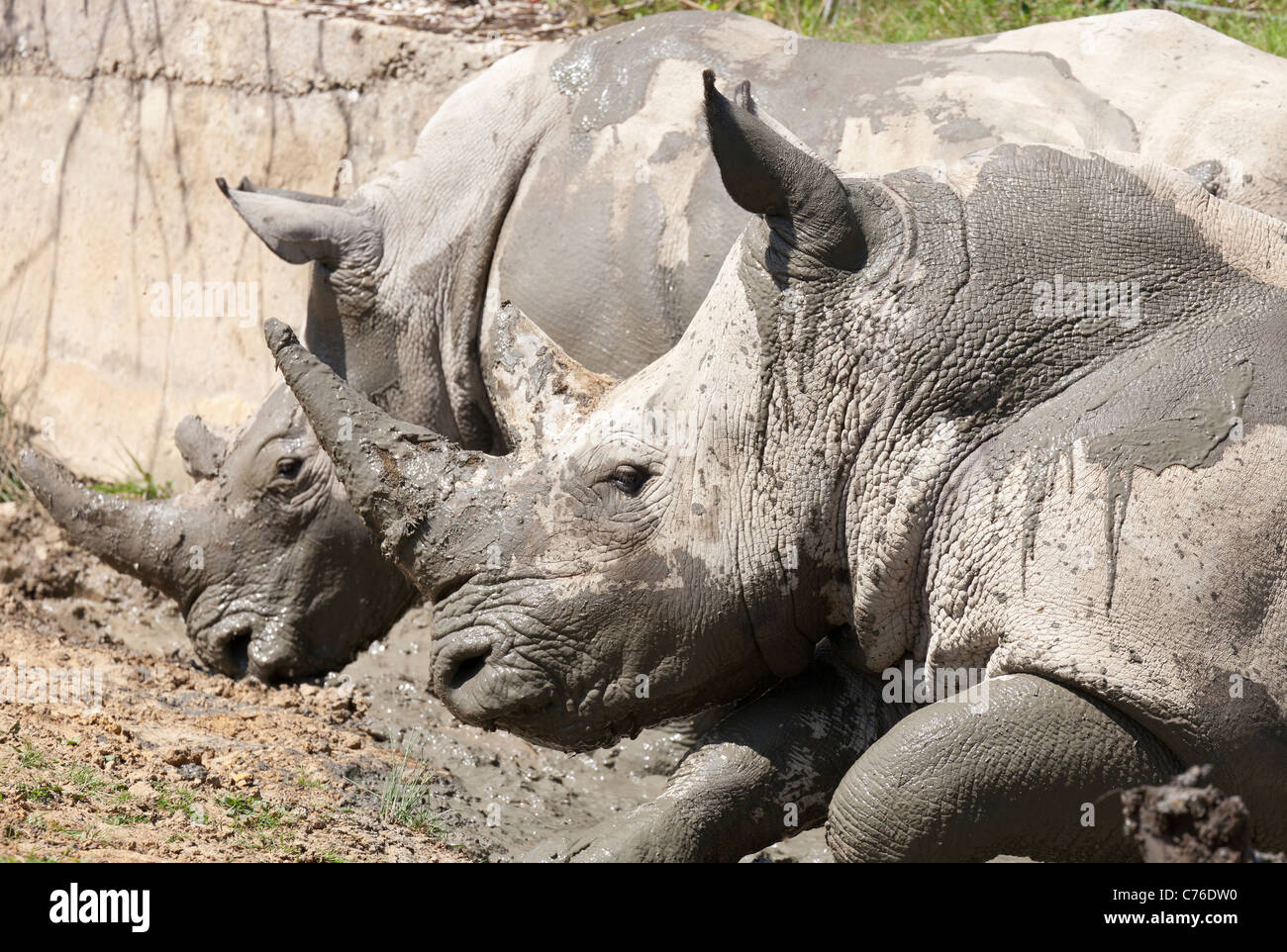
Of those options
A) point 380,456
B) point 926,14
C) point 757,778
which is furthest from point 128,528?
point 926,14

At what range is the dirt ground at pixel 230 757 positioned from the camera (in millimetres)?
4348

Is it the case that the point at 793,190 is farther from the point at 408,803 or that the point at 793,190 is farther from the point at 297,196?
the point at 297,196

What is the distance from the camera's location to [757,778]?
176 inches

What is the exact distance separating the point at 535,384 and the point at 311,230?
154 centimetres

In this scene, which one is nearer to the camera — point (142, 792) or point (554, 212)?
point (142, 792)

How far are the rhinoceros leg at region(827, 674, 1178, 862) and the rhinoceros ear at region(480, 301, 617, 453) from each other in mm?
1276

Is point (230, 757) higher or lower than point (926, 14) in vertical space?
lower

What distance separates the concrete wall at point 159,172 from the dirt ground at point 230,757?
3.10 ft

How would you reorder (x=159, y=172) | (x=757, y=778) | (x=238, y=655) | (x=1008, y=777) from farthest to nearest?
(x=159, y=172), (x=238, y=655), (x=757, y=778), (x=1008, y=777)

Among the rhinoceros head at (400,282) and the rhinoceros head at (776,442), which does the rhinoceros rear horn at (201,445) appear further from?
the rhinoceros head at (776,442)

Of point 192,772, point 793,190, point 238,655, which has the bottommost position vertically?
point 238,655

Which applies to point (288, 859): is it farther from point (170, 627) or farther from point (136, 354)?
point (136, 354)

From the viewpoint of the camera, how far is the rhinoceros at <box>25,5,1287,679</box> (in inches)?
211
